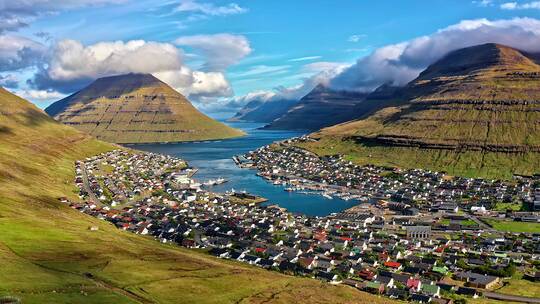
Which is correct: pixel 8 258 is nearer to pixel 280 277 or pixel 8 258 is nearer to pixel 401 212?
pixel 280 277

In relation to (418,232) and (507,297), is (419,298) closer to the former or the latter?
(507,297)

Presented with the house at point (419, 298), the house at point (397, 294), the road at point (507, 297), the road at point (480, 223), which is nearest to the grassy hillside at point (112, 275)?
the house at point (397, 294)

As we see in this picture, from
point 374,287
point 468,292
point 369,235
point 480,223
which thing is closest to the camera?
point 468,292

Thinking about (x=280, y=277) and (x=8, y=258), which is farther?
(x=280, y=277)

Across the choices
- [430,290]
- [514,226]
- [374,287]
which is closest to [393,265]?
[430,290]

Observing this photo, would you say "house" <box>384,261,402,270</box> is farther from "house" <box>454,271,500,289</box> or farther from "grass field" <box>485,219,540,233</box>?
"grass field" <box>485,219,540,233</box>

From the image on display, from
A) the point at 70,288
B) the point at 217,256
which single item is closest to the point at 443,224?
the point at 217,256
